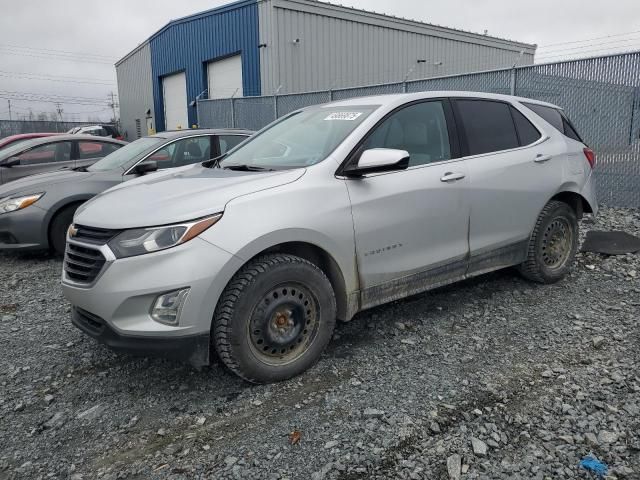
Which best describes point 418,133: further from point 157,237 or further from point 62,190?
point 62,190

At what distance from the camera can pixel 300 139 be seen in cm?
389

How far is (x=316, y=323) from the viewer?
3279 mm

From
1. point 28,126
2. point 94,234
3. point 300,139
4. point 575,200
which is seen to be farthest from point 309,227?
point 28,126

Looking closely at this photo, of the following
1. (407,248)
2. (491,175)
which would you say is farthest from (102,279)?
(491,175)

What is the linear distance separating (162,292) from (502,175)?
281 cm

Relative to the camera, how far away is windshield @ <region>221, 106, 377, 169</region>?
11.7 feet

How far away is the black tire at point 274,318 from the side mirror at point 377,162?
0.68 metres

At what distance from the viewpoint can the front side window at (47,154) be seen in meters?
7.85

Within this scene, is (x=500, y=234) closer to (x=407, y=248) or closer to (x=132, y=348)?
(x=407, y=248)

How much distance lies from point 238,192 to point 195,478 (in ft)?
4.97

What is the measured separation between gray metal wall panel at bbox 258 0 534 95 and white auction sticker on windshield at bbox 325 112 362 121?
44.4 ft

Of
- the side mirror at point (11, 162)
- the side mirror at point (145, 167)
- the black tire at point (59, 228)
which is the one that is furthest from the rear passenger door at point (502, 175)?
the side mirror at point (11, 162)

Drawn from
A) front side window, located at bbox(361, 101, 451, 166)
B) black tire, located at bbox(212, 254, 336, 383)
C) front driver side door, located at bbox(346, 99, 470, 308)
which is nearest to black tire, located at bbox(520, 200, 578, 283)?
front driver side door, located at bbox(346, 99, 470, 308)

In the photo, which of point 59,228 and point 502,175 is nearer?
point 502,175
